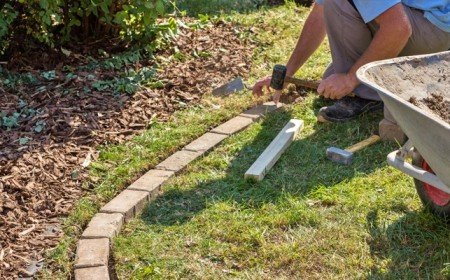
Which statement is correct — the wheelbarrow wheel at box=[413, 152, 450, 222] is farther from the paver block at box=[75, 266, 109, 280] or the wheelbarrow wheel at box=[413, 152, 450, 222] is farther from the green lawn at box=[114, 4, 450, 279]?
the paver block at box=[75, 266, 109, 280]

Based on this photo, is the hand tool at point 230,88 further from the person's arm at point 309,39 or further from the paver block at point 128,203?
the paver block at point 128,203

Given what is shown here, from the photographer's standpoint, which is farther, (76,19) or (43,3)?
(76,19)

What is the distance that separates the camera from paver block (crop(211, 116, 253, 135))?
541 cm

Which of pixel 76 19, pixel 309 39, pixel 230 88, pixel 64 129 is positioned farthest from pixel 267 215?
pixel 76 19

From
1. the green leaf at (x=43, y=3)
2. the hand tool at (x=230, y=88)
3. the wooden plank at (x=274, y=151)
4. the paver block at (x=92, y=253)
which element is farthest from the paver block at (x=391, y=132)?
the green leaf at (x=43, y=3)

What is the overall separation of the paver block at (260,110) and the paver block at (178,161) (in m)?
0.70

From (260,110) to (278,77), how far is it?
0.42 meters

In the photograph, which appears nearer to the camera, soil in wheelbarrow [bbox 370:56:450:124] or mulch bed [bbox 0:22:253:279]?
soil in wheelbarrow [bbox 370:56:450:124]

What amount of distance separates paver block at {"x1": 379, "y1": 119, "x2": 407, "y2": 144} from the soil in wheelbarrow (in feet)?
3.30

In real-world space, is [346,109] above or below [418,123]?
below

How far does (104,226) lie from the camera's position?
13.9 feet

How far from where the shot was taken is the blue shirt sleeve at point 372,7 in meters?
4.82

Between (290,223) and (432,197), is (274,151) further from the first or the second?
(432,197)

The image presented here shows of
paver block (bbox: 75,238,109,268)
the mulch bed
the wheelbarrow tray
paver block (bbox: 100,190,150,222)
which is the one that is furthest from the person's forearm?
paver block (bbox: 75,238,109,268)
